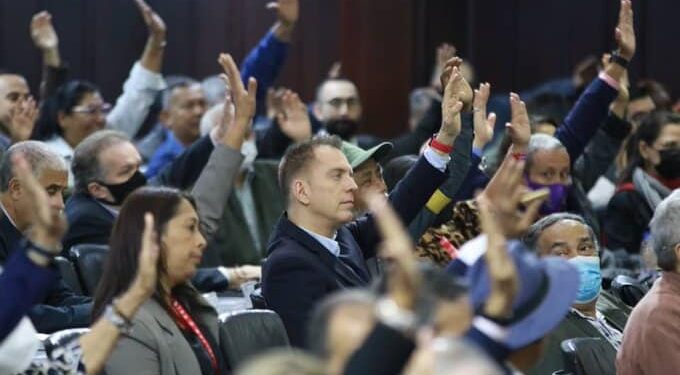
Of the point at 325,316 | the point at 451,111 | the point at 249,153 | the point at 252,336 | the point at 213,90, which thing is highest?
the point at 325,316

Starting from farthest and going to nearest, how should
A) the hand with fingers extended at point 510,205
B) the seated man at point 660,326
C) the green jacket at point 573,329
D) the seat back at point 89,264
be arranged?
the seat back at point 89,264 < the green jacket at point 573,329 < the seated man at point 660,326 < the hand with fingers extended at point 510,205

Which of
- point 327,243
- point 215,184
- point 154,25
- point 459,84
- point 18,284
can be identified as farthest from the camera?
point 154,25

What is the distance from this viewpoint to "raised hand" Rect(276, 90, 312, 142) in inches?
280

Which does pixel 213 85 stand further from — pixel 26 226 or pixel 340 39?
pixel 26 226

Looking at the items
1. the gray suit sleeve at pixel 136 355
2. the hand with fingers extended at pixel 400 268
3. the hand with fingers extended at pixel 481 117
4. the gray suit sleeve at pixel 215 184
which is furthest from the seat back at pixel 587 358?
the hand with fingers extended at pixel 400 268

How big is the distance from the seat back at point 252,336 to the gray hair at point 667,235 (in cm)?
107

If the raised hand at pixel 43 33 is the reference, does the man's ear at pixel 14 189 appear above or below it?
above

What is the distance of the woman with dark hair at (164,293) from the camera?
3.96 m

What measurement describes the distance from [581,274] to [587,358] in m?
0.49

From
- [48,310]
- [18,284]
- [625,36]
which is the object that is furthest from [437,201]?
[18,284]

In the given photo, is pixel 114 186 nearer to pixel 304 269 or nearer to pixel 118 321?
pixel 304 269

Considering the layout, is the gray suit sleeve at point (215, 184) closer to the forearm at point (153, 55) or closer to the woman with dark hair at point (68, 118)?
the woman with dark hair at point (68, 118)

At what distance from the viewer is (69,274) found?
5.16 metres

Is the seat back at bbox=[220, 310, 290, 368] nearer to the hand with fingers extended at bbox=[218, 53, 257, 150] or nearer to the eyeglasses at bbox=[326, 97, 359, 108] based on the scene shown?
the hand with fingers extended at bbox=[218, 53, 257, 150]
